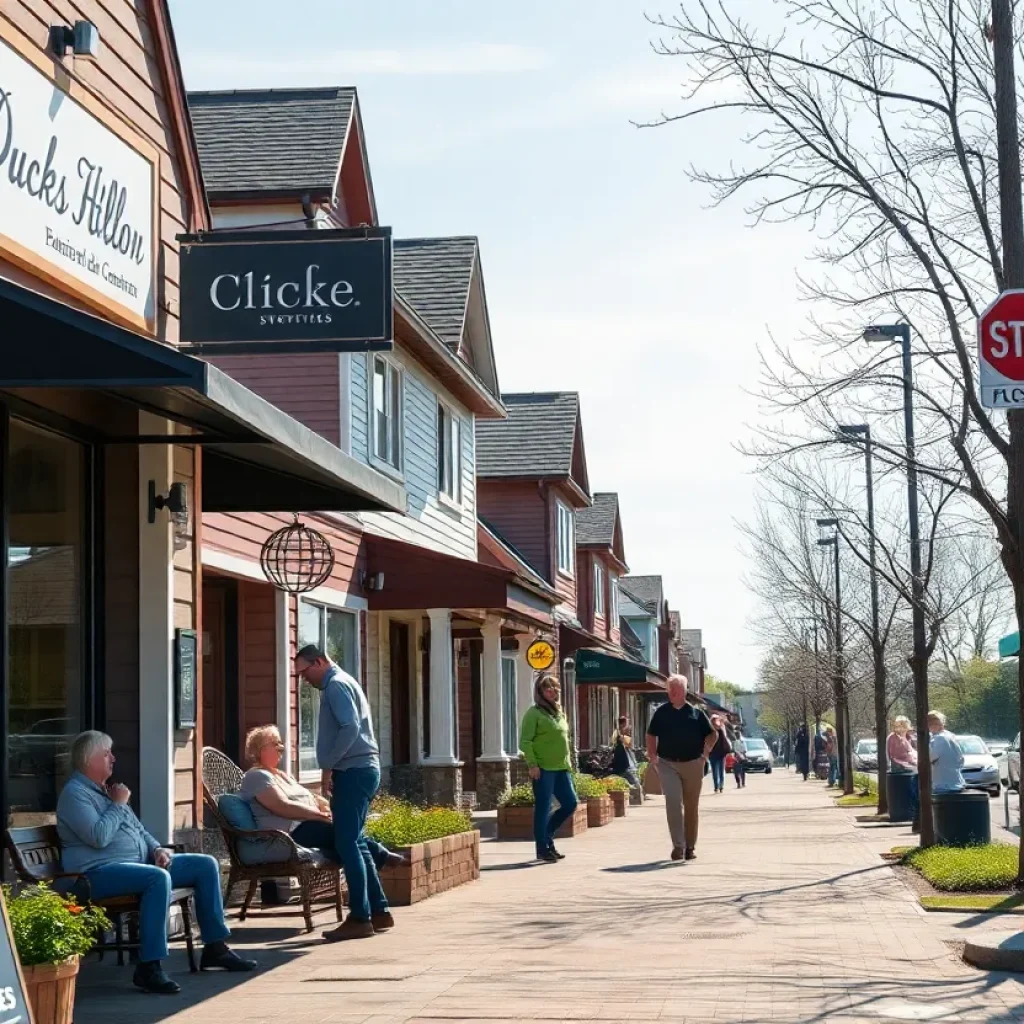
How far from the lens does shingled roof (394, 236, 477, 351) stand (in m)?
25.4

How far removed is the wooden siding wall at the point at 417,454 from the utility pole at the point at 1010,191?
27.5 ft

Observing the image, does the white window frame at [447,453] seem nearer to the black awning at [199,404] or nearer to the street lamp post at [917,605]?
the street lamp post at [917,605]

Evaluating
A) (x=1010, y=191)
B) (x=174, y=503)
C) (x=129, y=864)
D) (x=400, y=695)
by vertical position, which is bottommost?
Result: (x=129, y=864)

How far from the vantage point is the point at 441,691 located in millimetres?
22141

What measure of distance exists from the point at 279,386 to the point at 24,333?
11167mm

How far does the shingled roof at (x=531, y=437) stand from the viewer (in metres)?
36.1

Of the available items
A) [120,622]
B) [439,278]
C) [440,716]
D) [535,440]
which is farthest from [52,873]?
[535,440]

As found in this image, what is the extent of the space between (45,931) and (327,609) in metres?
11.9

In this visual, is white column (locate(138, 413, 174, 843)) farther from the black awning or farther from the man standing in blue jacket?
the man standing in blue jacket

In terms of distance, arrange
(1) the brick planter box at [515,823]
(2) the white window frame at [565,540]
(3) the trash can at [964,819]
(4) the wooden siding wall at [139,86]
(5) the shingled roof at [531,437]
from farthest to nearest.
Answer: (2) the white window frame at [565,540] < (5) the shingled roof at [531,437] < (1) the brick planter box at [515,823] < (3) the trash can at [964,819] < (4) the wooden siding wall at [139,86]

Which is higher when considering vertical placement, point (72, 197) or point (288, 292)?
point (72, 197)

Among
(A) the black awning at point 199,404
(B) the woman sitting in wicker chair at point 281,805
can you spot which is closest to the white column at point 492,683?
(A) the black awning at point 199,404

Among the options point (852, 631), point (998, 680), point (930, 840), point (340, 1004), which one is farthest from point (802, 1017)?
point (998, 680)

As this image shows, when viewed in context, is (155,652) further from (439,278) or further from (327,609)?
(439,278)
